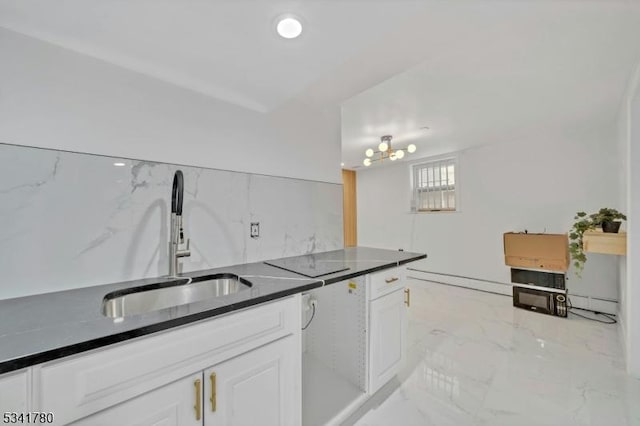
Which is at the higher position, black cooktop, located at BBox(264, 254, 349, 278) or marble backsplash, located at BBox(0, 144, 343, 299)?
marble backsplash, located at BBox(0, 144, 343, 299)

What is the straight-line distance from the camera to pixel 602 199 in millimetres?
3002

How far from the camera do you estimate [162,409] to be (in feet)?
2.69

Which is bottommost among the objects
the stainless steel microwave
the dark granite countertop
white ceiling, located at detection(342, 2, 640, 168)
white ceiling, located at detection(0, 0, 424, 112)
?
the stainless steel microwave

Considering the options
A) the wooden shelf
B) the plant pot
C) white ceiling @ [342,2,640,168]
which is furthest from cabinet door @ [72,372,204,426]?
the plant pot

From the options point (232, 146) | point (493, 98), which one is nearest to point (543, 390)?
point (493, 98)

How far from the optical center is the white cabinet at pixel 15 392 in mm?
603

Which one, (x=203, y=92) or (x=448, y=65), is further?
(x=448, y=65)

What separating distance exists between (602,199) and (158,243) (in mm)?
4392

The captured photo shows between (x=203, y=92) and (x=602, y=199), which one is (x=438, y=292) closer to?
(x=602, y=199)

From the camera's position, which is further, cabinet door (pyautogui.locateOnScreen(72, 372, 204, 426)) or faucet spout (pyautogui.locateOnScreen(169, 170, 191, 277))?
faucet spout (pyautogui.locateOnScreen(169, 170, 191, 277))

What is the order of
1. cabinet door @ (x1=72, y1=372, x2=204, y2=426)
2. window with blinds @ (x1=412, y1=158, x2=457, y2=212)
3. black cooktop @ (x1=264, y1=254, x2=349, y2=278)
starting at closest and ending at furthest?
1. cabinet door @ (x1=72, y1=372, x2=204, y2=426)
2. black cooktop @ (x1=264, y1=254, x2=349, y2=278)
3. window with blinds @ (x1=412, y1=158, x2=457, y2=212)

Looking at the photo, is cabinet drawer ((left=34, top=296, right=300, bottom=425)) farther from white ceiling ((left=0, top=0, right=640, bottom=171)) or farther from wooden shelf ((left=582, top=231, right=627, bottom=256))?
wooden shelf ((left=582, top=231, right=627, bottom=256))

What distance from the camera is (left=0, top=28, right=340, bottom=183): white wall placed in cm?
109

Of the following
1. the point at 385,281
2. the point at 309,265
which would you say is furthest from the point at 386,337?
the point at 309,265
